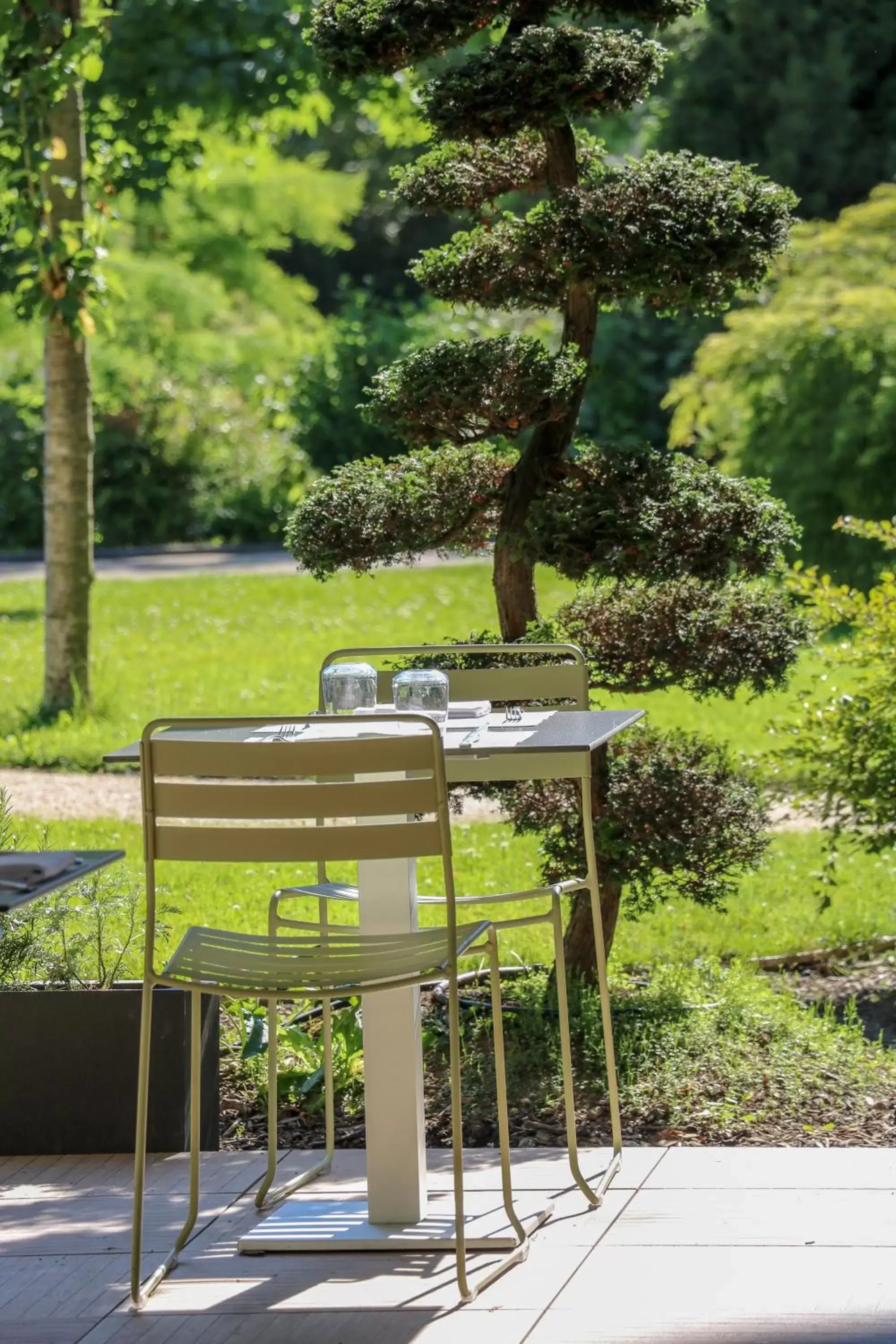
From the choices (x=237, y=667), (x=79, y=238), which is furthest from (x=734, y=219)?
(x=237, y=667)

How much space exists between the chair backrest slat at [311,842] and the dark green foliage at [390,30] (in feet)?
7.37

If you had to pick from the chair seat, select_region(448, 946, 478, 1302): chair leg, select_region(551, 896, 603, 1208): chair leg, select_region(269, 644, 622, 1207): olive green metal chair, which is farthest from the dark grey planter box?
select_region(448, 946, 478, 1302): chair leg

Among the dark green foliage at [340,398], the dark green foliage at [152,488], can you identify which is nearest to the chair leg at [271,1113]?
the dark green foliage at [340,398]

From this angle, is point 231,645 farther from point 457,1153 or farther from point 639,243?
point 457,1153

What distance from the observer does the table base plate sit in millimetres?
3156

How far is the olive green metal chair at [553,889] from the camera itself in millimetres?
3359

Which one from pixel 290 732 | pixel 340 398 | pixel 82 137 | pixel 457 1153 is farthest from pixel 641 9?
pixel 340 398

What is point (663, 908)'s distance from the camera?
20.3 ft

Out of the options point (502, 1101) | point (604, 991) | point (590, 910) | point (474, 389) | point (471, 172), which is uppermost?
point (471, 172)

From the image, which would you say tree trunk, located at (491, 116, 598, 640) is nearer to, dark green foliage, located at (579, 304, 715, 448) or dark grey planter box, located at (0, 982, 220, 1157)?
dark grey planter box, located at (0, 982, 220, 1157)

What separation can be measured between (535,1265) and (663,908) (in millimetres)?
3159

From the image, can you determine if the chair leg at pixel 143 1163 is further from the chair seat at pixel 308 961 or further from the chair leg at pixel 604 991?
the chair leg at pixel 604 991

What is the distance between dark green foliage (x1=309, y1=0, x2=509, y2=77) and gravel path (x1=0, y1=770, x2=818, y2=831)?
3567 millimetres

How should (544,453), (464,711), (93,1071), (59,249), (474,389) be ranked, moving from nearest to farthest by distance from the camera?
(464,711) → (93,1071) → (474,389) → (544,453) → (59,249)
